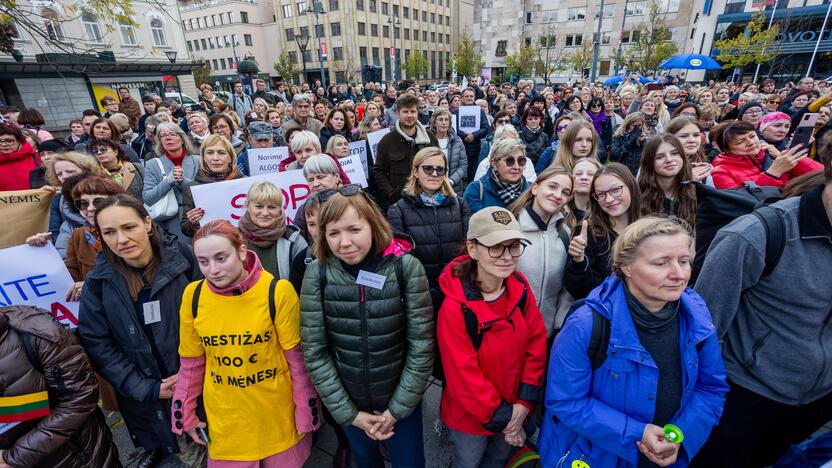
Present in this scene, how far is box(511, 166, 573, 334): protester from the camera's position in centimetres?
267

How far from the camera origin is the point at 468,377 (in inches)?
85.2

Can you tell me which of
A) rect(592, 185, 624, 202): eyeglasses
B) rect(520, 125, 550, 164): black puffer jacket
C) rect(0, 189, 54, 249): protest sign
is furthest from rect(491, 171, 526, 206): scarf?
rect(0, 189, 54, 249): protest sign

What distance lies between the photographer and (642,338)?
73.5 inches

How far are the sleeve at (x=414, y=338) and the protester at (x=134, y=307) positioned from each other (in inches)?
60.1

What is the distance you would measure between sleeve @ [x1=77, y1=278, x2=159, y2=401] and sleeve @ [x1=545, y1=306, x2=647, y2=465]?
255 cm

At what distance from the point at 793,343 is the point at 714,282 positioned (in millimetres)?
465

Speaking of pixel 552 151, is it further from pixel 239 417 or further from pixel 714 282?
pixel 239 417

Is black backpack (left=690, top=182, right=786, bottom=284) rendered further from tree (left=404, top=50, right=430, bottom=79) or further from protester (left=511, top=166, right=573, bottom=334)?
tree (left=404, top=50, right=430, bottom=79)

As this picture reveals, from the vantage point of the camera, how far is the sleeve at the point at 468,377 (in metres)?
2.17

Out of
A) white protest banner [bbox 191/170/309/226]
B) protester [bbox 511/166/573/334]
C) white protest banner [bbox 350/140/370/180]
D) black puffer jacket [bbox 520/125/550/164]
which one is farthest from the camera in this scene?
black puffer jacket [bbox 520/125/550/164]

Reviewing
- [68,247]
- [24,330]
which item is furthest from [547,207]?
[68,247]

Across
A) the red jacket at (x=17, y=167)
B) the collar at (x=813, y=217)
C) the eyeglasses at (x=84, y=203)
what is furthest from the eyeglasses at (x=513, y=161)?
the red jacket at (x=17, y=167)

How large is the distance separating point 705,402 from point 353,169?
4633 millimetres

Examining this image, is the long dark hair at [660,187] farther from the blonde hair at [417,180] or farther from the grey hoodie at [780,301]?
the blonde hair at [417,180]
